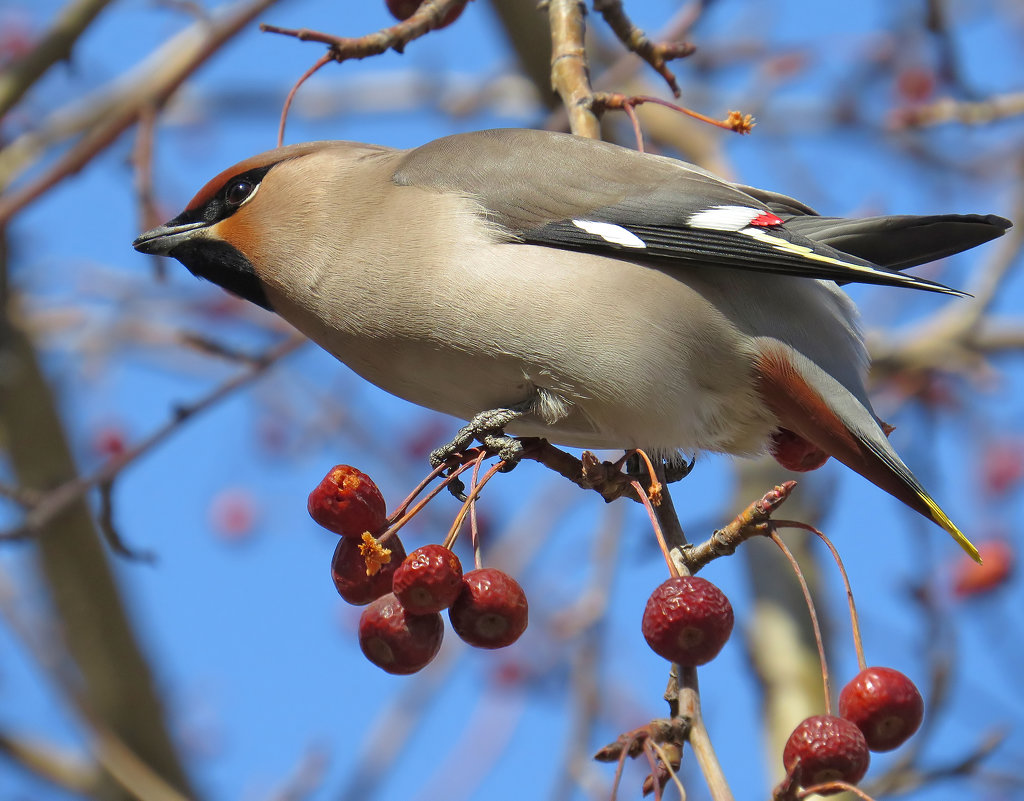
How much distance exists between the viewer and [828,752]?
6.64ft

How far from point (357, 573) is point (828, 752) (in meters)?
0.92

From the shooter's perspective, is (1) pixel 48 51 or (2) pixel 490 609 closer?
(2) pixel 490 609

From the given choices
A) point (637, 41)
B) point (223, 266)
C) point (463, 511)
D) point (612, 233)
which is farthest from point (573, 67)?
point (463, 511)

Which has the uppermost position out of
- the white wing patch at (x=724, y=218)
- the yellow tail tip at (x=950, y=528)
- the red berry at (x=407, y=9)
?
the red berry at (x=407, y=9)

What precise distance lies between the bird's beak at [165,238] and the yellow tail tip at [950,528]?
178 cm

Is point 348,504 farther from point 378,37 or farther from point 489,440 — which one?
point 378,37

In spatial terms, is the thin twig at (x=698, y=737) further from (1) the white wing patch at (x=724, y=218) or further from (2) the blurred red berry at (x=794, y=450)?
(1) the white wing patch at (x=724, y=218)

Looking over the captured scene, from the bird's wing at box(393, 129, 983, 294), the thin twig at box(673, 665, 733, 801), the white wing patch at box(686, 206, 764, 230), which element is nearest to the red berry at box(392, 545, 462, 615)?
the thin twig at box(673, 665, 733, 801)

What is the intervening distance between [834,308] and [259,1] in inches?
77.4

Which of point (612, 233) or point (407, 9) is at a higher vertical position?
point (407, 9)

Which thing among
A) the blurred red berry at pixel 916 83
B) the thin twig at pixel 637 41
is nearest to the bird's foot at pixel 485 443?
the thin twig at pixel 637 41

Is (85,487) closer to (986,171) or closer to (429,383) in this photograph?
(429,383)

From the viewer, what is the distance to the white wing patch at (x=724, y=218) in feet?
8.77

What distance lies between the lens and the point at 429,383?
8.87ft
